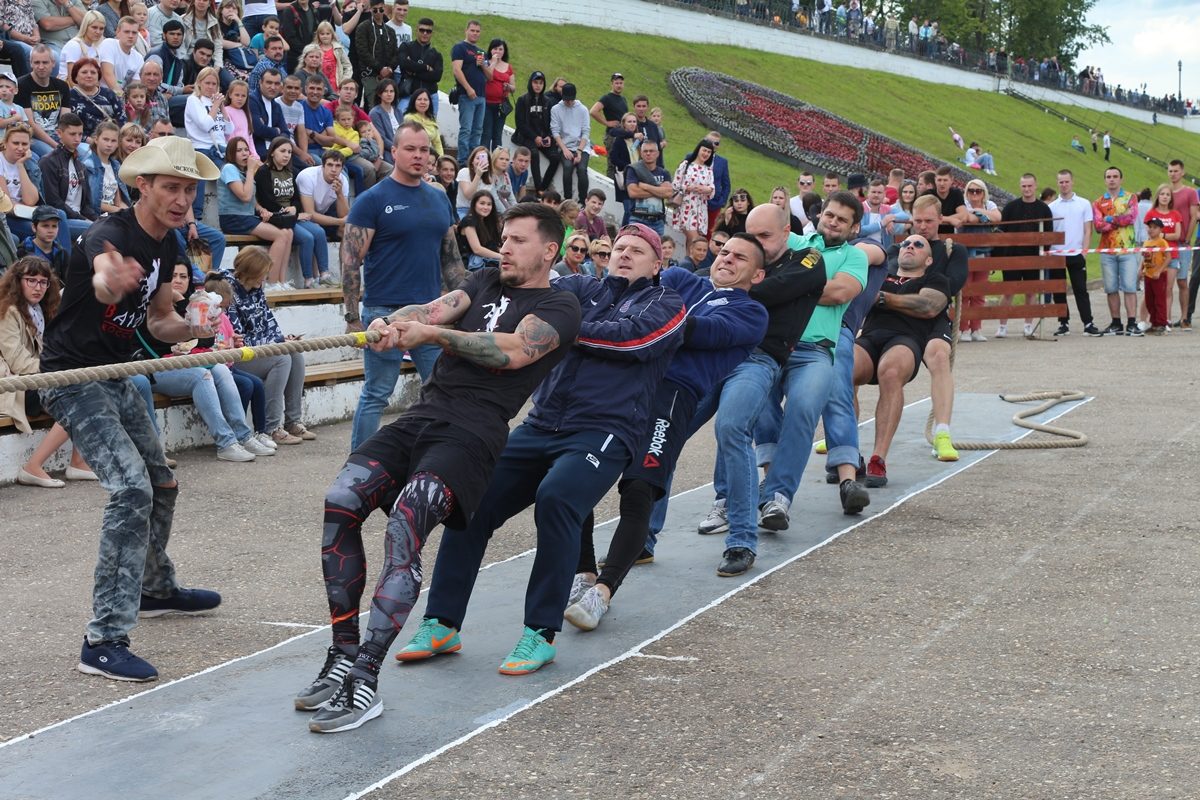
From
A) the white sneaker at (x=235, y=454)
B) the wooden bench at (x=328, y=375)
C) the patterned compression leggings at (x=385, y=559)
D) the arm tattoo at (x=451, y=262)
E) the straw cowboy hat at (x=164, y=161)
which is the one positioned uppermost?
the straw cowboy hat at (x=164, y=161)

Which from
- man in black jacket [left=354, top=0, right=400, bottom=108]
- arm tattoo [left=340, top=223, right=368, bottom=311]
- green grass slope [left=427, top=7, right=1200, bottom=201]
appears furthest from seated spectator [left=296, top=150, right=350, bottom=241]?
green grass slope [left=427, top=7, right=1200, bottom=201]

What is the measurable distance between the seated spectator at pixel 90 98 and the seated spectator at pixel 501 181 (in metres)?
4.37

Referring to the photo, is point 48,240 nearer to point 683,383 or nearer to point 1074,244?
point 683,383

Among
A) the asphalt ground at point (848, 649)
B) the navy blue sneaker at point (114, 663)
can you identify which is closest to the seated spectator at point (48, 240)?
the asphalt ground at point (848, 649)

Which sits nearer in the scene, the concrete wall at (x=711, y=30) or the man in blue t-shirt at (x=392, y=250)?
the man in blue t-shirt at (x=392, y=250)

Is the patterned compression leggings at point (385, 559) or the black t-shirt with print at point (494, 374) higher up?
the black t-shirt with print at point (494, 374)

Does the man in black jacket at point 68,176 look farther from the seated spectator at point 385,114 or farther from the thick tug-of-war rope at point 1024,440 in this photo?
the thick tug-of-war rope at point 1024,440

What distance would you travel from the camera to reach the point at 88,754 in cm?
464

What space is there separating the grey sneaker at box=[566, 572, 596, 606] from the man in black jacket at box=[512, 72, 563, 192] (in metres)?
13.4

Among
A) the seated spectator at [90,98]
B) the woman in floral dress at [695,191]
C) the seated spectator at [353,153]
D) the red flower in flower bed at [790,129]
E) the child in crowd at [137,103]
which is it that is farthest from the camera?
the red flower in flower bed at [790,129]

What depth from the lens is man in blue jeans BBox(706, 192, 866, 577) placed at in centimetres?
723

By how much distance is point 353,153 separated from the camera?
1575cm

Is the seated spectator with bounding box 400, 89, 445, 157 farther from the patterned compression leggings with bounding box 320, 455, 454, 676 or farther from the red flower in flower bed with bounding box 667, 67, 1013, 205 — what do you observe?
the red flower in flower bed with bounding box 667, 67, 1013, 205

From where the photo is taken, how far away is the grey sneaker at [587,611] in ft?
19.9
